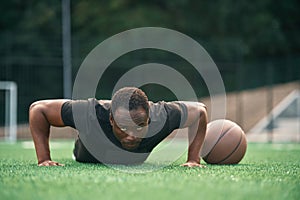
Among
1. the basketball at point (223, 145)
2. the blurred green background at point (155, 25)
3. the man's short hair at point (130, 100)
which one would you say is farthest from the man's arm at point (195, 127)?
the blurred green background at point (155, 25)

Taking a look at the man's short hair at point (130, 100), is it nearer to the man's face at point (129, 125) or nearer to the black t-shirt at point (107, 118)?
the man's face at point (129, 125)

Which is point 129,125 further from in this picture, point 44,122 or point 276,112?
point 276,112

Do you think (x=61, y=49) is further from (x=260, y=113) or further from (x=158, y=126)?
(x=158, y=126)

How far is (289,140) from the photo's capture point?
16.6m

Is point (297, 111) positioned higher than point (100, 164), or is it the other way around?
point (100, 164)

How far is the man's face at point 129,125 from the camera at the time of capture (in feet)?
14.7

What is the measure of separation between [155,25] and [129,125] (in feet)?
66.6

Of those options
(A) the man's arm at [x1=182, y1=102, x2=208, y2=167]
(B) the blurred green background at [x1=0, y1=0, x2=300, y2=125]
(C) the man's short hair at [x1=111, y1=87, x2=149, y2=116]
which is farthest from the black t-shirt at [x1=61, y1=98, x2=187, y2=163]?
(B) the blurred green background at [x1=0, y1=0, x2=300, y2=125]

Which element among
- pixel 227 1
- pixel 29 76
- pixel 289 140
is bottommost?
pixel 289 140

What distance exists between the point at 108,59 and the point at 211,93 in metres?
3.73

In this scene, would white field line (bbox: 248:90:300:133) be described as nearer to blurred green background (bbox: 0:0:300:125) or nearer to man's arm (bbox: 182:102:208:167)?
blurred green background (bbox: 0:0:300:125)

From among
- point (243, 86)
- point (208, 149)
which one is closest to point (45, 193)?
point (208, 149)

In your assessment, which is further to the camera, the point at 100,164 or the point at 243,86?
the point at 243,86

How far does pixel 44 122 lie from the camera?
5090 millimetres
